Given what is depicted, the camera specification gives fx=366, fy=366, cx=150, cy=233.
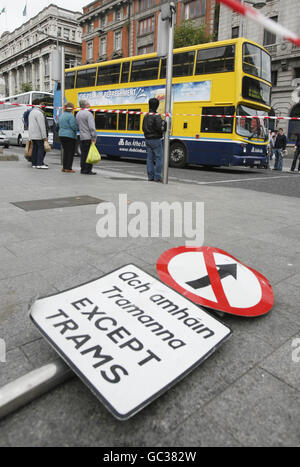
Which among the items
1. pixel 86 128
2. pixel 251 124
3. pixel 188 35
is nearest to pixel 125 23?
pixel 188 35

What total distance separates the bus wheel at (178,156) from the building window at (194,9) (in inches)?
989

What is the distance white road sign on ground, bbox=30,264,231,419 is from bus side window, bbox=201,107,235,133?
11.1m

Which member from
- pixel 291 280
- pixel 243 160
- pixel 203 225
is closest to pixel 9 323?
pixel 291 280

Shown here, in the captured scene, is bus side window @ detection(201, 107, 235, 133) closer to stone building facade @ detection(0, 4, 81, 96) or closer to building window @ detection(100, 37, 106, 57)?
building window @ detection(100, 37, 106, 57)

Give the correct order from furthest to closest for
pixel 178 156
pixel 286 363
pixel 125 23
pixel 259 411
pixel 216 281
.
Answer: pixel 125 23, pixel 178 156, pixel 216 281, pixel 286 363, pixel 259 411

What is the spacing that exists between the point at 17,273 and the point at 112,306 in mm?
1069

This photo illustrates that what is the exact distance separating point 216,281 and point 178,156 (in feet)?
39.2

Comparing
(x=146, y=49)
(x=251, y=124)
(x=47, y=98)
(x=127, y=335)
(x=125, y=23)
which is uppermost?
(x=125, y=23)

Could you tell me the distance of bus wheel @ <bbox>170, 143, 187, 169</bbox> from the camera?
44.0 ft

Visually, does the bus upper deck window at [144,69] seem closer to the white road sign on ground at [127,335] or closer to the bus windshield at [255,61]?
the bus windshield at [255,61]

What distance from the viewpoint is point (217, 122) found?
12.3 metres

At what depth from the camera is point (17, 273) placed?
2.49 meters

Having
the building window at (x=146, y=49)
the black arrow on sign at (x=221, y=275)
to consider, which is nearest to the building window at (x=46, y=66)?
the building window at (x=146, y=49)

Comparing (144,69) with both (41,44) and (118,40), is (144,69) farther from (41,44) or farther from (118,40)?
(41,44)
